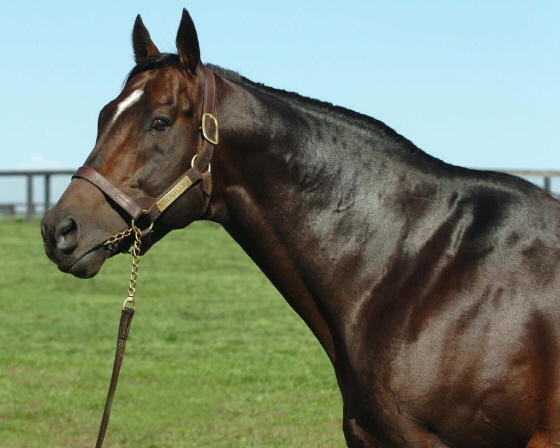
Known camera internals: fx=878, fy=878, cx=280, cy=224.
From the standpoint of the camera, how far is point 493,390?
123 inches

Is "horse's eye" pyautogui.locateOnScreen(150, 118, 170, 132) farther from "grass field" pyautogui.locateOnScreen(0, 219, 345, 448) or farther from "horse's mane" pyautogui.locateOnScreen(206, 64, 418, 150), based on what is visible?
"grass field" pyautogui.locateOnScreen(0, 219, 345, 448)

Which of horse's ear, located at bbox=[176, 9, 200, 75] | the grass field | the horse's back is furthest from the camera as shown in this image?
the grass field

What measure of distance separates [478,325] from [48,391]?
5.80 metres

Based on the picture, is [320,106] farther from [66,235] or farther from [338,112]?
[66,235]

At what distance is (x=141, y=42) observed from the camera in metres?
3.71

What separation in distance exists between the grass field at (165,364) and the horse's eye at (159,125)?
12.4ft

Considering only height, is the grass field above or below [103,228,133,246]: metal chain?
below

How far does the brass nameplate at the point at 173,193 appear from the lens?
10.9 feet

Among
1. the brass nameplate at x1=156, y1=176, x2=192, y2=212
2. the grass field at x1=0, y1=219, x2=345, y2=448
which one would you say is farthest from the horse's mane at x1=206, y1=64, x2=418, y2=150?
the grass field at x1=0, y1=219, x2=345, y2=448

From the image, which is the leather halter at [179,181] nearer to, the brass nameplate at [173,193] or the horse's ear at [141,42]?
the brass nameplate at [173,193]

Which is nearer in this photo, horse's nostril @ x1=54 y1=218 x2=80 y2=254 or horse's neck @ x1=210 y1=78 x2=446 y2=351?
horse's nostril @ x1=54 y1=218 x2=80 y2=254

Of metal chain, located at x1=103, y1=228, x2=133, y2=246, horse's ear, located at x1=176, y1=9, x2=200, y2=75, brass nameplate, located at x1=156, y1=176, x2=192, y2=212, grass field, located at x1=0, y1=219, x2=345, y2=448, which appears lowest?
grass field, located at x1=0, y1=219, x2=345, y2=448

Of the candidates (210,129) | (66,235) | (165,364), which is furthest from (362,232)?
(165,364)

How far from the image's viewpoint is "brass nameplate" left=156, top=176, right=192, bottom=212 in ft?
10.9
